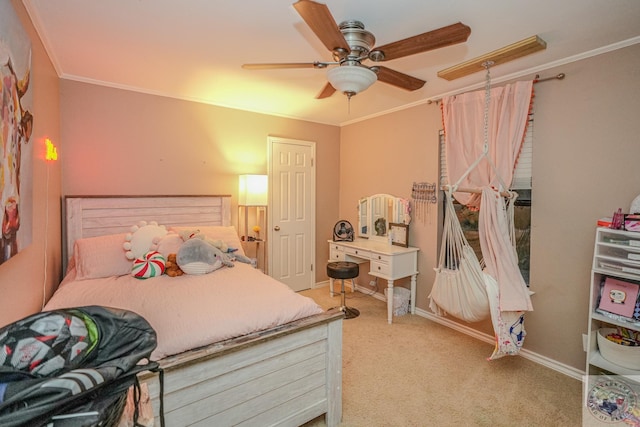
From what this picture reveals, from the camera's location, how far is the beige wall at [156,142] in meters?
2.89

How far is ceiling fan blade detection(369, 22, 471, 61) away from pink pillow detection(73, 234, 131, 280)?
2.47 metres

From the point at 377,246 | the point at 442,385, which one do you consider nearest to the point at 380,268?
the point at 377,246

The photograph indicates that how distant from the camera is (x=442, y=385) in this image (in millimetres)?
2289

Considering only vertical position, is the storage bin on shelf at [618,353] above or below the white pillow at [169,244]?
below

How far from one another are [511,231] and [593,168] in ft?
2.34

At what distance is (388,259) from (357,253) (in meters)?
0.50

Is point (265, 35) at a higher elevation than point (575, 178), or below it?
higher

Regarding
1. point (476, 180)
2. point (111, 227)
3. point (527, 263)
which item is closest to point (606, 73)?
point (476, 180)

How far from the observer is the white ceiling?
5.72 ft

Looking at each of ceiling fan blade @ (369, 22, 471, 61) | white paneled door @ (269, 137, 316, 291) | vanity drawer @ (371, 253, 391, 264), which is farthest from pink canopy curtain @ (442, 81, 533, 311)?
white paneled door @ (269, 137, 316, 291)

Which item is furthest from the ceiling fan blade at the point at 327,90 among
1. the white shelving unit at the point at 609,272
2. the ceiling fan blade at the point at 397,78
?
the white shelving unit at the point at 609,272

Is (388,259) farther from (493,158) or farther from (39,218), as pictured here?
(39,218)

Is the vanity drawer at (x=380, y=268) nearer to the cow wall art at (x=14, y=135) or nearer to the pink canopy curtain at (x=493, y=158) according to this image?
the pink canopy curtain at (x=493, y=158)

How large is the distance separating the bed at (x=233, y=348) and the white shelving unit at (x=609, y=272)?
1.73 meters
